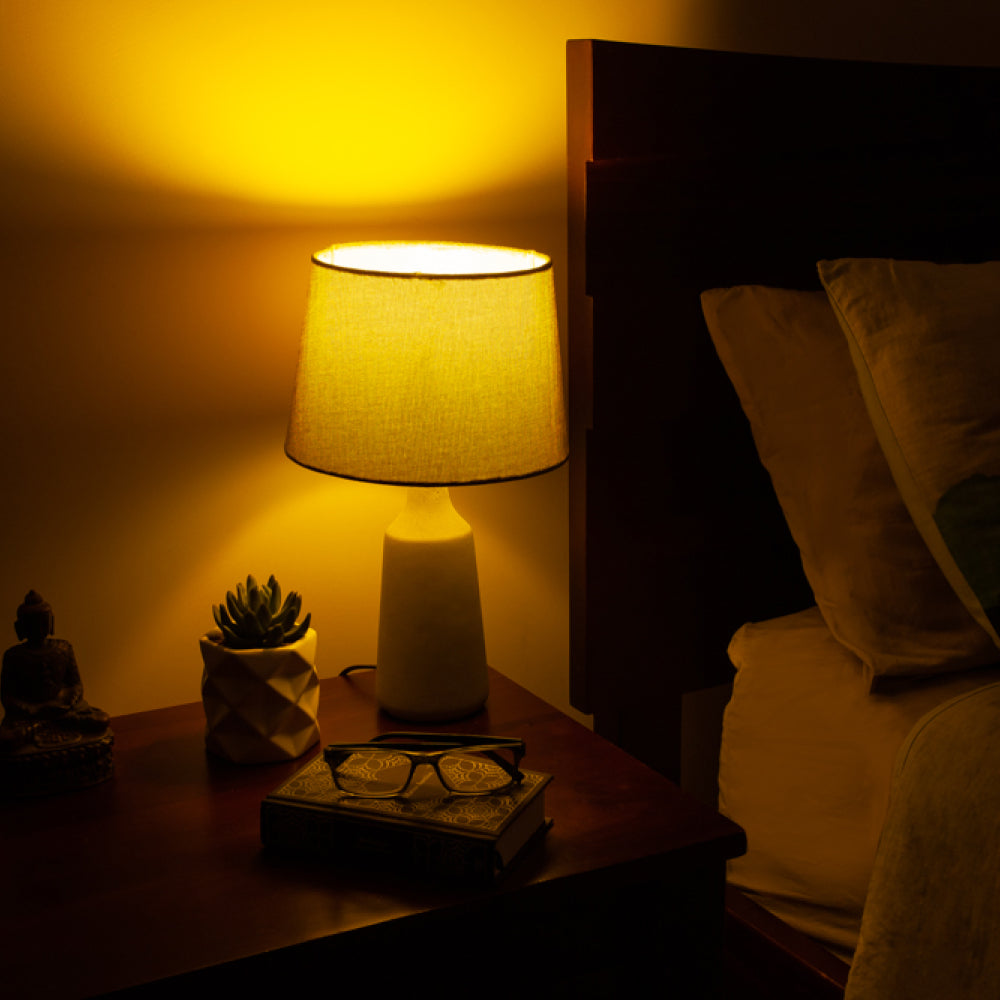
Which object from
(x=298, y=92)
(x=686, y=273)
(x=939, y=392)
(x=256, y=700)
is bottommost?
(x=256, y=700)

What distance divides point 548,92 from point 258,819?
3.07 feet

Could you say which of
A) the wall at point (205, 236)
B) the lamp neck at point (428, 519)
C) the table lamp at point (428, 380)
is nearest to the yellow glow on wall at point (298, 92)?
the wall at point (205, 236)

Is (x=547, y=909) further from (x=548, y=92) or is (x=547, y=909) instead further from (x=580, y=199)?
(x=548, y=92)

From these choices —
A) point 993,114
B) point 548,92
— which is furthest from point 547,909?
point 993,114

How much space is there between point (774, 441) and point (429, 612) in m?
0.45

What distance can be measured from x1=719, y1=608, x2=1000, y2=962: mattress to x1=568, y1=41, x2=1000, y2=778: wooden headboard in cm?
14

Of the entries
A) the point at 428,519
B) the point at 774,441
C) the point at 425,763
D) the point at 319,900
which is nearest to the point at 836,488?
the point at 774,441

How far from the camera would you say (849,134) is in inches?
57.9

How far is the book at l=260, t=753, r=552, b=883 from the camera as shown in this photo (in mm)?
870

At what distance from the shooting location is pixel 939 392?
1.14 meters

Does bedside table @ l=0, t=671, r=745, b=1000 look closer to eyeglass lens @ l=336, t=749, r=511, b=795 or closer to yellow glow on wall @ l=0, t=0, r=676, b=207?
eyeglass lens @ l=336, t=749, r=511, b=795

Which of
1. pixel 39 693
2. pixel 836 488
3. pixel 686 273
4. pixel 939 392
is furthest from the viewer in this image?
pixel 686 273

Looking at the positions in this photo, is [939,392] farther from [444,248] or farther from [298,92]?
[298,92]

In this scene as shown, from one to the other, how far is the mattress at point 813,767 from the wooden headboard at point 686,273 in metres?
0.14
